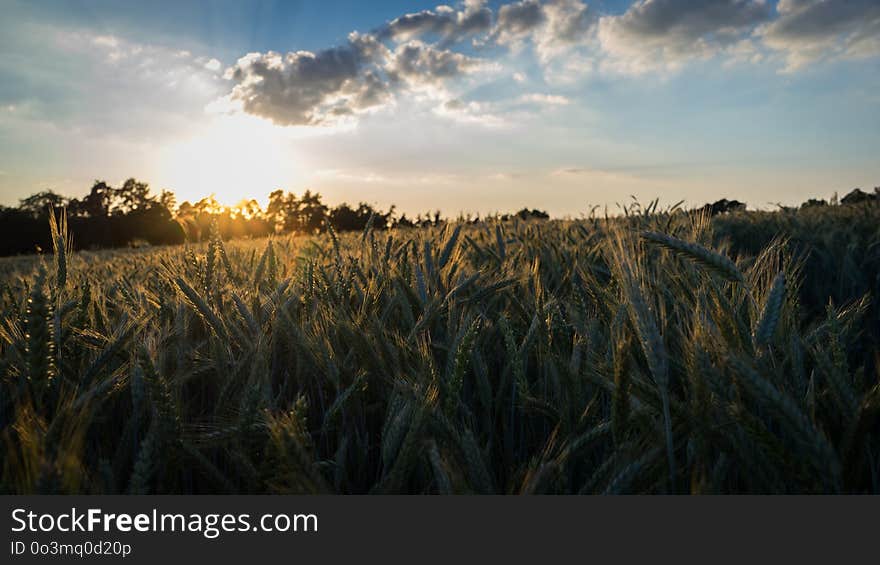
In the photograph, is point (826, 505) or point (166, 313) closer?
point (826, 505)

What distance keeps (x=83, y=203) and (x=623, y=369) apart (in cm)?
3855

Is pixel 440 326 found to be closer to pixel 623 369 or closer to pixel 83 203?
pixel 623 369

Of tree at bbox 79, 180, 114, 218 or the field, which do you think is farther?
tree at bbox 79, 180, 114, 218

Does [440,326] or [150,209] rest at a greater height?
[150,209]

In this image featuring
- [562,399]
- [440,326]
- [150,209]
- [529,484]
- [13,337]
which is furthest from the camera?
[150,209]

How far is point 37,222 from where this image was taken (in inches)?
1228

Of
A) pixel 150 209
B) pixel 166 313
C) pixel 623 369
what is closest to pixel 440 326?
pixel 623 369

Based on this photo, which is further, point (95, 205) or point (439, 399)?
point (95, 205)

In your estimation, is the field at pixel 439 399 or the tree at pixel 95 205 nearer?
the field at pixel 439 399

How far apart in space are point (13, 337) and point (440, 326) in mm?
1112

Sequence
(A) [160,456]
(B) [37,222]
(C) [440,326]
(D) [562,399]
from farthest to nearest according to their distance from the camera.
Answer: (B) [37,222]
(C) [440,326]
(D) [562,399]
(A) [160,456]

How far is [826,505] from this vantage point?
722 mm

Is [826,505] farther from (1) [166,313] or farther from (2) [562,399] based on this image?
(1) [166,313]

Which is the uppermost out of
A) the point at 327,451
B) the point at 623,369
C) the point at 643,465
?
the point at 623,369
